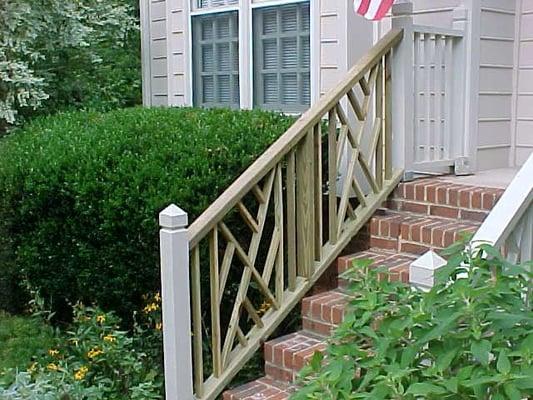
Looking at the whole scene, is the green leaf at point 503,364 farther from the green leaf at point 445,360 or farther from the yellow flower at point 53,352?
the yellow flower at point 53,352

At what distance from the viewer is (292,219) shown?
4172 mm

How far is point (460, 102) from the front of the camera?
4.95 meters

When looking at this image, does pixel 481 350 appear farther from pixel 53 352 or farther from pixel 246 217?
pixel 53 352

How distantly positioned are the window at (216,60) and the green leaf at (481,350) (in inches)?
159

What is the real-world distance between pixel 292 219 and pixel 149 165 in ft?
3.19

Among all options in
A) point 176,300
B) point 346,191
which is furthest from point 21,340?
point 346,191

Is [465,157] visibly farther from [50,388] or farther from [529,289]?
[50,388]

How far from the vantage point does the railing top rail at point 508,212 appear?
292 centimetres

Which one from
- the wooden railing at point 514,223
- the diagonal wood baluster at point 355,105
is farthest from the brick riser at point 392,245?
the wooden railing at point 514,223

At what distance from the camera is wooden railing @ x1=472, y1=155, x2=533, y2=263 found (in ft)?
9.63

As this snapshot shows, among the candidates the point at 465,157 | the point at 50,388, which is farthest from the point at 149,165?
the point at 465,157

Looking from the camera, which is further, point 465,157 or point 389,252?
point 465,157

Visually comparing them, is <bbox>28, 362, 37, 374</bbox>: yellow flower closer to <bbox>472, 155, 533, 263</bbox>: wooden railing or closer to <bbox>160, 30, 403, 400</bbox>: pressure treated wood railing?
<bbox>160, 30, 403, 400</bbox>: pressure treated wood railing

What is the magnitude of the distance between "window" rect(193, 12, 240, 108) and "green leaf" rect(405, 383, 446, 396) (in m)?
4.05
